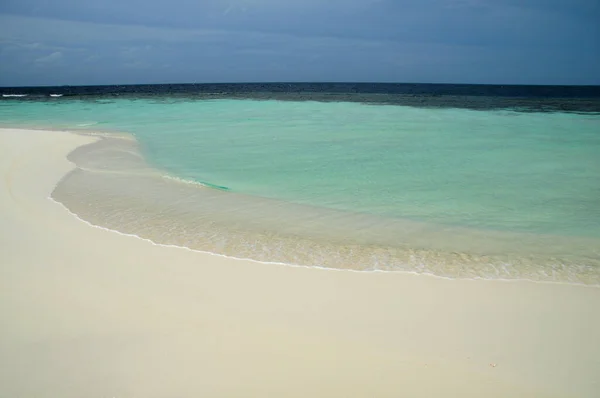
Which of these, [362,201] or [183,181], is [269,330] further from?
[183,181]

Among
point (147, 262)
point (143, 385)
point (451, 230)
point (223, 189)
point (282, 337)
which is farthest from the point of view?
point (223, 189)

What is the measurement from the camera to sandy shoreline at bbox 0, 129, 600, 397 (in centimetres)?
202

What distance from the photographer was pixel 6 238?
12.4ft

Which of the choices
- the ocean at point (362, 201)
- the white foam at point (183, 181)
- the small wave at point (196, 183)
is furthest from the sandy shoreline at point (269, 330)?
the white foam at point (183, 181)

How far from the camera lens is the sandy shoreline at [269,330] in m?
2.02

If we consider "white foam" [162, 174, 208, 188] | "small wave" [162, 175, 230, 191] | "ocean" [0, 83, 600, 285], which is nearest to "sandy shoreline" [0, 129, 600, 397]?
"ocean" [0, 83, 600, 285]

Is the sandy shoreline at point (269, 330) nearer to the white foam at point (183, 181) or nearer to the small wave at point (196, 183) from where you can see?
the small wave at point (196, 183)

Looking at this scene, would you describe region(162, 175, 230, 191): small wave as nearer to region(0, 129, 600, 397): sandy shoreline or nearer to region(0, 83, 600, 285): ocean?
region(0, 83, 600, 285): ocean

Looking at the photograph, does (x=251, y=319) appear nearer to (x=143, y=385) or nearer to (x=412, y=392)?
(x=143, y=385)

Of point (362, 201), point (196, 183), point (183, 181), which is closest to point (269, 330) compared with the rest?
point (362, 201)

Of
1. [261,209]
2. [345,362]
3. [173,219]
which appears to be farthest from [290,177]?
[345,362]

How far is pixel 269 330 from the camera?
8.01ft

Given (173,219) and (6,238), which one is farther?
(173,219)

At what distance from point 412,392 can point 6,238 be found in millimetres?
3811
